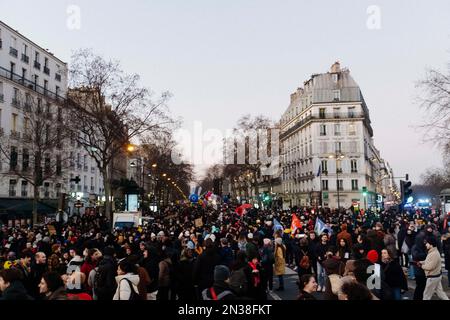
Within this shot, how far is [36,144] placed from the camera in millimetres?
31938

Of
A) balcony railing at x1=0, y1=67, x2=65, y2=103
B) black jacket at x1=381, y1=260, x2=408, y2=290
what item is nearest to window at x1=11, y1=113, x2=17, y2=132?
balcony railing at x1=0, y1=67, x2=65, y2=103

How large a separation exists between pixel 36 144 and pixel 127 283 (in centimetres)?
2928

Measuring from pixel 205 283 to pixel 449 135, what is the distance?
18.9m

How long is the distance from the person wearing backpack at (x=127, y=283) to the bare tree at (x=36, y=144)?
26952mm

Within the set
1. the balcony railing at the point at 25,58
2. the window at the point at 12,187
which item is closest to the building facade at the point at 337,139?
the balcony railing at the point at 25,58

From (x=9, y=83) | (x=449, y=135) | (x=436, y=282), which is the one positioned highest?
(x=9, y=83)

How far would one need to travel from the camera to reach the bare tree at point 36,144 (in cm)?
3183

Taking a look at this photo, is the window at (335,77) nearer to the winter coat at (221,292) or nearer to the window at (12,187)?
the window at (12,187)

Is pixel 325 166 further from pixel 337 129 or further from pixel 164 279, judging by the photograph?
pixel 164 279

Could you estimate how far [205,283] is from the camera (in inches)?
331

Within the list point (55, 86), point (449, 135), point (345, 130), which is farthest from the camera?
point (345, 130)
